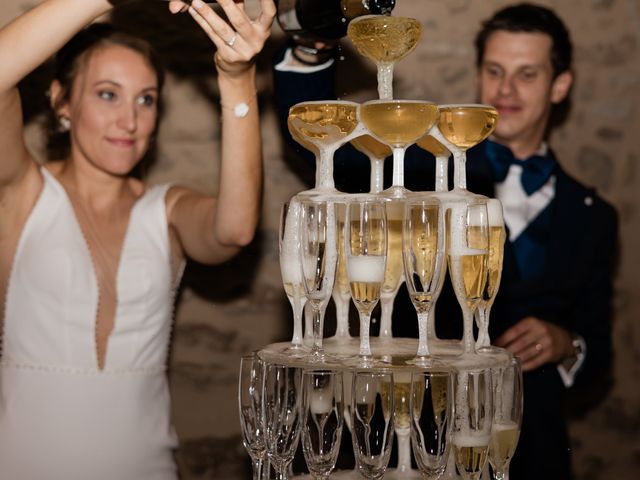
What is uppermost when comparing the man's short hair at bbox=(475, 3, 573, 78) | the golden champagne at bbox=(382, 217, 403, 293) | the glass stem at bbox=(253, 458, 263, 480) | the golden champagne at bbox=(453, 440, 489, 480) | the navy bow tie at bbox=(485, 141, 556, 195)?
the man's short hair at bbox=(475, 3, 573, 78)

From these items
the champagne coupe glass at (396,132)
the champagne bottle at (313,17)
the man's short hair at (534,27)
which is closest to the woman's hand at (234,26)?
the champagne bottle at (313,17)

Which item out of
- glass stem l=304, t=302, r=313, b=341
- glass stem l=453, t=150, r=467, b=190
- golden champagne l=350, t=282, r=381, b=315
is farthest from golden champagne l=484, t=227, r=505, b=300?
glass stem l=304, t=302, r=313, b=341

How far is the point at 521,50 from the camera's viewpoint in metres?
2.98

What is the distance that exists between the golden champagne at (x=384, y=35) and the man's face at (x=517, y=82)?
4.87ft

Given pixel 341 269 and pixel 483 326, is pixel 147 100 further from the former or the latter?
pixel 483 326

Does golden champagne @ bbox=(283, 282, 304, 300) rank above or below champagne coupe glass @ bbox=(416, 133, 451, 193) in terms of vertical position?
below

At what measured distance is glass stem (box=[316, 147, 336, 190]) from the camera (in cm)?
152

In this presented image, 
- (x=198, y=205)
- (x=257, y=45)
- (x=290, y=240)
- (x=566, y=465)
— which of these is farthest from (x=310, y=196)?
(x=566, y=465)

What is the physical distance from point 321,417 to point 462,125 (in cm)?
54

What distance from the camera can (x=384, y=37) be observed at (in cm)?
149

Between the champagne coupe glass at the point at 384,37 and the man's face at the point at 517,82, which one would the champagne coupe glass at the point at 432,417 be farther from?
the man's face at the point at 517,82

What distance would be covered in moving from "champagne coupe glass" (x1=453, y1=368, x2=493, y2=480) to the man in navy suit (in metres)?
1.00

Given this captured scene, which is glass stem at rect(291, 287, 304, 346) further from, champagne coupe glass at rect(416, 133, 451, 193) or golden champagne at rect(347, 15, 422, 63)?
golden champagne at rect(347, 15, 422, 63)

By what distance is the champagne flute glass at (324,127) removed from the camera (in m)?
1.47
